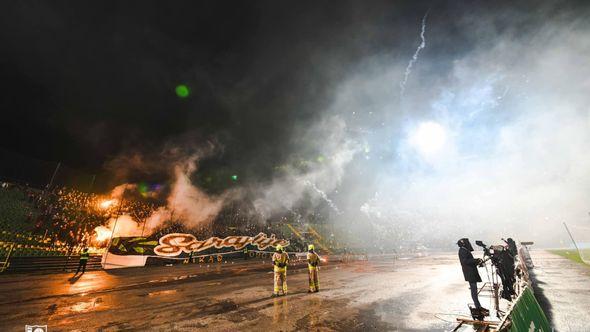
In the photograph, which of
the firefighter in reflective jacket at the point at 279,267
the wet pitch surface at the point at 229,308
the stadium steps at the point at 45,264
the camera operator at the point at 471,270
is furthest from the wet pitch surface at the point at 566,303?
the stadium steps at the point at 45,264

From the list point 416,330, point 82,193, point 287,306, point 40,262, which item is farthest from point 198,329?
point 82,193

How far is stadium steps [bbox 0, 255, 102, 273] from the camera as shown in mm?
16391

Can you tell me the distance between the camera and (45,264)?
1789cm

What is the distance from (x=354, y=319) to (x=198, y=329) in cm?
389

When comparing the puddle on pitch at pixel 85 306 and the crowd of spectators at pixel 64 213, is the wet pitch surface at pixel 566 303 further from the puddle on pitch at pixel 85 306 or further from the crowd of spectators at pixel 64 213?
the crowd of spectators at pixel 64 213

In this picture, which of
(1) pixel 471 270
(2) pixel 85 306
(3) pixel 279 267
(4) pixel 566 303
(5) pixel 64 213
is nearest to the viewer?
(1) pixel 471 270

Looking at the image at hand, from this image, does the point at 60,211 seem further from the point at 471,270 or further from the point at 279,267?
the point at 471,270

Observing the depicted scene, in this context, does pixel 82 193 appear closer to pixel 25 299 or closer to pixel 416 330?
pixel 25 299

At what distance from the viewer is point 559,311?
701 cm

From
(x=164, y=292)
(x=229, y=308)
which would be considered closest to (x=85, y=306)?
(x=164, y=292)

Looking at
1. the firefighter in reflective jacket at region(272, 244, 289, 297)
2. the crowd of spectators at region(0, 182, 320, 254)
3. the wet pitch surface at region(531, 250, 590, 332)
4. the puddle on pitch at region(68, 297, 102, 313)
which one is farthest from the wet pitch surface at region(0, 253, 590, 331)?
the crowd of spectators at region(0, 182, 320, 254)

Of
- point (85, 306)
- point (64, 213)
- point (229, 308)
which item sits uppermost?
point (64, 213)

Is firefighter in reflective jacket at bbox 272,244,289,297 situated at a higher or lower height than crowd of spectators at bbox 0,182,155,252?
lower

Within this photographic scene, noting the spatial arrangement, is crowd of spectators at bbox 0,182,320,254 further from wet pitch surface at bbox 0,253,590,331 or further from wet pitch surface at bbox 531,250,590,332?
wet pitch surface at bbox 531,250,590,332
